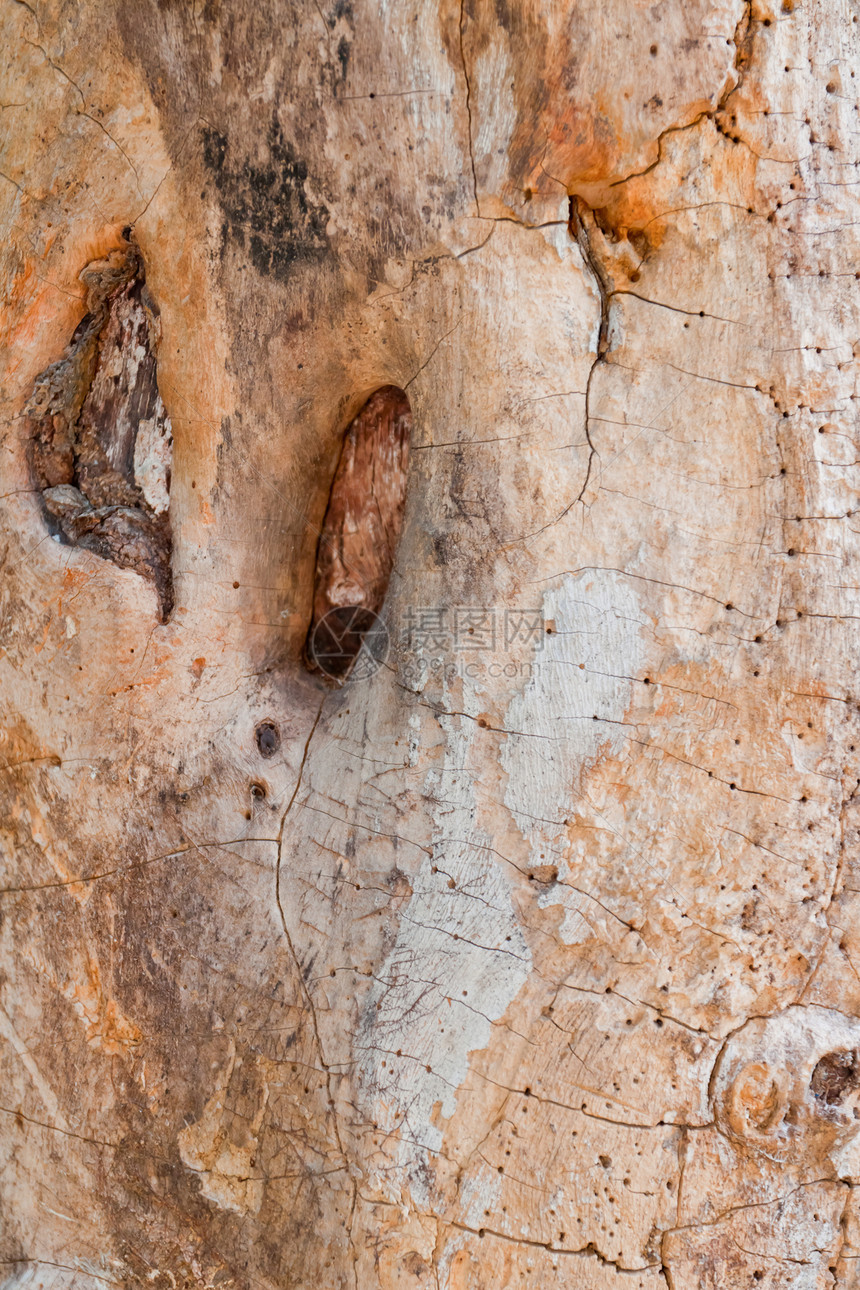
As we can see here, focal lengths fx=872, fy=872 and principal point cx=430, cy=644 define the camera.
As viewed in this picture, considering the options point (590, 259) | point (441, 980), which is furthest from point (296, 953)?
point (590, 259)

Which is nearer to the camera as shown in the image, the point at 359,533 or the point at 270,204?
the point at 270,204

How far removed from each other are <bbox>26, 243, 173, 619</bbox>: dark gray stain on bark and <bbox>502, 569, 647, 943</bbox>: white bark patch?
0.89 m

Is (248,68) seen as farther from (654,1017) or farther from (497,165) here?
(654,1017)

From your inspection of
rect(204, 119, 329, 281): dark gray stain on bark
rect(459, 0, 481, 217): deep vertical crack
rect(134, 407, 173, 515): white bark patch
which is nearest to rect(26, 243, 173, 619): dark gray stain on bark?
rect(134, 407, 173, 515): white bark patch

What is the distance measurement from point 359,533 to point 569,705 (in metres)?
0.78

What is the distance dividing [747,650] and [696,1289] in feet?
4.00

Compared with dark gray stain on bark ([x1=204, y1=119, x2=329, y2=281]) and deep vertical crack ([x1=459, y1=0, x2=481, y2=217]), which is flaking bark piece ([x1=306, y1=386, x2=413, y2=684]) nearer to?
dark gray stain on bark ([x1=204, y1=119, x2=329, y2=281])

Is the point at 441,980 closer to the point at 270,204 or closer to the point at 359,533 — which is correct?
the point at 359,533

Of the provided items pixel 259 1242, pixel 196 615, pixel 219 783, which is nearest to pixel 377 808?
pixel 219 783

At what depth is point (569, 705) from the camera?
1.76 metres

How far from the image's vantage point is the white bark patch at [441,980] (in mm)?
1767

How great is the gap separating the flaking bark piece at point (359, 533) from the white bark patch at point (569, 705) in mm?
557

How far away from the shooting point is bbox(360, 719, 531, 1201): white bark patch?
1767mm

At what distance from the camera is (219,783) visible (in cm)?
200
